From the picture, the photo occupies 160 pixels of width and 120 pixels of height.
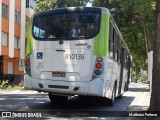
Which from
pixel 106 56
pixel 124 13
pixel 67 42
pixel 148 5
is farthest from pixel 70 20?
pixel 124 13

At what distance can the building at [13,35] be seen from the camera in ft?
132

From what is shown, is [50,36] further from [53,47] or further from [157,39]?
[157,39]

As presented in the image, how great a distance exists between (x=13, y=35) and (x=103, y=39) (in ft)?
102

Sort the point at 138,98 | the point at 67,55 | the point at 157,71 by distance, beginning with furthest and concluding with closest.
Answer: the point at 138,98, the point at 67,55, the point at 157,71

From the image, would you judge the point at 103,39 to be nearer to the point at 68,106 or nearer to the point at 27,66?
the point at 27,66

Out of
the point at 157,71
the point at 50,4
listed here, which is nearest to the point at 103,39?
the point at 157,71

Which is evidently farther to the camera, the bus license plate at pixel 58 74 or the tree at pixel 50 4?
the tree at pixel 50 4

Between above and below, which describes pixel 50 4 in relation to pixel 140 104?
above

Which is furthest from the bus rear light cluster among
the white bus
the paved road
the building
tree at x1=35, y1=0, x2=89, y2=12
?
tree at x1=35, y1=0, x2=89, y2=12

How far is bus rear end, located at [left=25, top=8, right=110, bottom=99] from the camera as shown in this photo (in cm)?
1216

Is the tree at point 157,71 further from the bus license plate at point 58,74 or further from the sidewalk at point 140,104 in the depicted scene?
the bus license plate at point 58,74

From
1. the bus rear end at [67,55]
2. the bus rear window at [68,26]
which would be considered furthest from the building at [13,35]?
the bus rear end at [67,55]

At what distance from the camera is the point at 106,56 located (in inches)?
485

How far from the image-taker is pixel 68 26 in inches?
500
